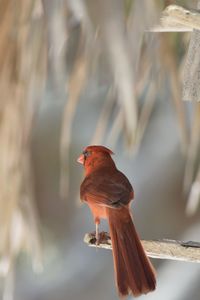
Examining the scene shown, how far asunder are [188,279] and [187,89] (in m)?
1.45

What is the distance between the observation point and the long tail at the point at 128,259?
46cm

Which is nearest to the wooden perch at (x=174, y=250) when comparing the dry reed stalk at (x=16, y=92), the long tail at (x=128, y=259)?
the long tail at (x=128, y=259)

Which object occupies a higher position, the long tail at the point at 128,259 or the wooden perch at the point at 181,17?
the wooden perch at the point at 181,17

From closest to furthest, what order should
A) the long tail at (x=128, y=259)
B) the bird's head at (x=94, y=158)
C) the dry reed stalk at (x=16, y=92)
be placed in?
the long tail at (x=128, y=259) < the bird's head at (x=94, y=158) < the dry reed stalk at (x=16, y=92)

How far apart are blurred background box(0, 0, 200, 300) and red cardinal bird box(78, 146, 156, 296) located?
8 centimetres

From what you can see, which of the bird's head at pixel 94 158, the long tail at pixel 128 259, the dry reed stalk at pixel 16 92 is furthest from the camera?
the dry reed stalk at pixel 16 92

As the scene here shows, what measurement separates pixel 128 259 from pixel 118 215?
0.05 meters

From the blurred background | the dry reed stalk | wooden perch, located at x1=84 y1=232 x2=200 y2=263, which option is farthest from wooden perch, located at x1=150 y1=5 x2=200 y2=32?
the dry reed stalk

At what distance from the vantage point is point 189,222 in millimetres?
1990

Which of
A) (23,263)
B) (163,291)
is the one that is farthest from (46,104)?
(163,291)

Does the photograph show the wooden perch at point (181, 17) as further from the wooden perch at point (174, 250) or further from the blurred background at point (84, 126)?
the wooden perch at point (174, 250)

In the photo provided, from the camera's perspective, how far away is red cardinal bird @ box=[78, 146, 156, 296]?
0.47m

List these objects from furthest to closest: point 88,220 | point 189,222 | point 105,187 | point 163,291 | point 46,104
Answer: point 189,222 → point 46,104 → point 163,291 → point 88,220 → point 105,187

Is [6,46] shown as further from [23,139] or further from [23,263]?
[23,263]
